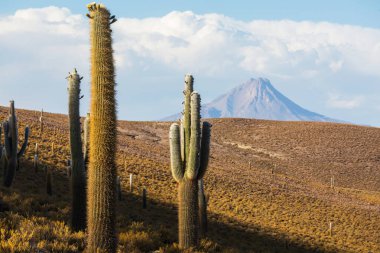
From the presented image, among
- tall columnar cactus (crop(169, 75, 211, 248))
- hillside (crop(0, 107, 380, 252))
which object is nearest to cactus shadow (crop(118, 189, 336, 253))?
hillside (crop(0, 107, 380, 252))

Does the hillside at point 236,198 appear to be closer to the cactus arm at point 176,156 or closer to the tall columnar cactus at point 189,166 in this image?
the tall columnar cactus at point 189,166

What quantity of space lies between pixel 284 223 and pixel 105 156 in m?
24.7

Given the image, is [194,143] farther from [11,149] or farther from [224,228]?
[224,228]

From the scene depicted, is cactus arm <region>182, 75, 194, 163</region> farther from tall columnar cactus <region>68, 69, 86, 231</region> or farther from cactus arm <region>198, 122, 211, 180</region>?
tall columnar cactus <region>68, 69, 86, 231</region>

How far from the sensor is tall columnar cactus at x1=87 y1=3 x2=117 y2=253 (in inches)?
364

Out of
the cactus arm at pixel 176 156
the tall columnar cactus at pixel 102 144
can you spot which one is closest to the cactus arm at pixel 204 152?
the cactus arm at pixel 176 156

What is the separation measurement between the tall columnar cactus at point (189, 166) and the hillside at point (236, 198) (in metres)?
0.77

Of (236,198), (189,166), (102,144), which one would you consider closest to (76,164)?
(189,166)

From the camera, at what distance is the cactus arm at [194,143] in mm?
12953

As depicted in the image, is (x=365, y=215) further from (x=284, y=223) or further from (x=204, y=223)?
(x=204, y=223)

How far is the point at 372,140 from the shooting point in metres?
79.4

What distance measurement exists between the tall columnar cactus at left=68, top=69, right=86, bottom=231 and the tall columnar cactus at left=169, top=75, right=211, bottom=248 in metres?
2.62

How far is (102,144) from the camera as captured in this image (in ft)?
30.3

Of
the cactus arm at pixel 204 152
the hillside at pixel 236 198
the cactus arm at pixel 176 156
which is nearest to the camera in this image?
the hillside at pixel 236 198
